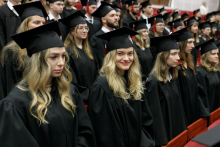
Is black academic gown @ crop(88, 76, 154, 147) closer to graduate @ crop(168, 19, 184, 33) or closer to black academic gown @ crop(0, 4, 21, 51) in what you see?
black academic gown @ crop(0, 4, 21, 51)

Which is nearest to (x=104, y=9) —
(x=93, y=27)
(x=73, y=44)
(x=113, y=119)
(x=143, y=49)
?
(x=93, y=27)

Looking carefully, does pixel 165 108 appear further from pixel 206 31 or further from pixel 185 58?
pixel 206 31

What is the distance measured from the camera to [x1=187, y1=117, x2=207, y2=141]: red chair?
303 cm

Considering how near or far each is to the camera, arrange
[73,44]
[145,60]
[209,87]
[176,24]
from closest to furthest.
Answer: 1. [73,44]
2. [209,87]
3. [145,60]
4. [176,24]

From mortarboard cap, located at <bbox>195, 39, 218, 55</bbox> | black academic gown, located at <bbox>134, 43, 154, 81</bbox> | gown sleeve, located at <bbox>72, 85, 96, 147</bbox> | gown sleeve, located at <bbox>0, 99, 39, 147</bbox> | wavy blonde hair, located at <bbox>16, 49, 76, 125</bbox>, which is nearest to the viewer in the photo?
gown sleeve, located at <bbox>0, 99, 39, 147</bbox>

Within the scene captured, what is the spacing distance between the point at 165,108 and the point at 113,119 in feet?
3.76

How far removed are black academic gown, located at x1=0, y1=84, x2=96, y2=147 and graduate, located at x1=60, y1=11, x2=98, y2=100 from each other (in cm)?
151

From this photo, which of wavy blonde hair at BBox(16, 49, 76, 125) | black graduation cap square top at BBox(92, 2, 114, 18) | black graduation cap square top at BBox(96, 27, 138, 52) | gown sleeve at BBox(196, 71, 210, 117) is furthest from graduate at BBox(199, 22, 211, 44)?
wavy blonde hair at BBox(16, 49, 76, 125)

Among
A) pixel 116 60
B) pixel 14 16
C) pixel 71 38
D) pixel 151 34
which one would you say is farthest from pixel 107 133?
pixel 151 34

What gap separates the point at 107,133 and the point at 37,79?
979mm

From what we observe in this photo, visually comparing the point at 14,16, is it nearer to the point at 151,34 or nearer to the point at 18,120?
the point at 18,120

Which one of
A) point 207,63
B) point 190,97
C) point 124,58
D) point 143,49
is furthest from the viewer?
point 143,49

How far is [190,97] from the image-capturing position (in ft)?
12.4

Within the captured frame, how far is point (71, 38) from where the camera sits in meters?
3.66
